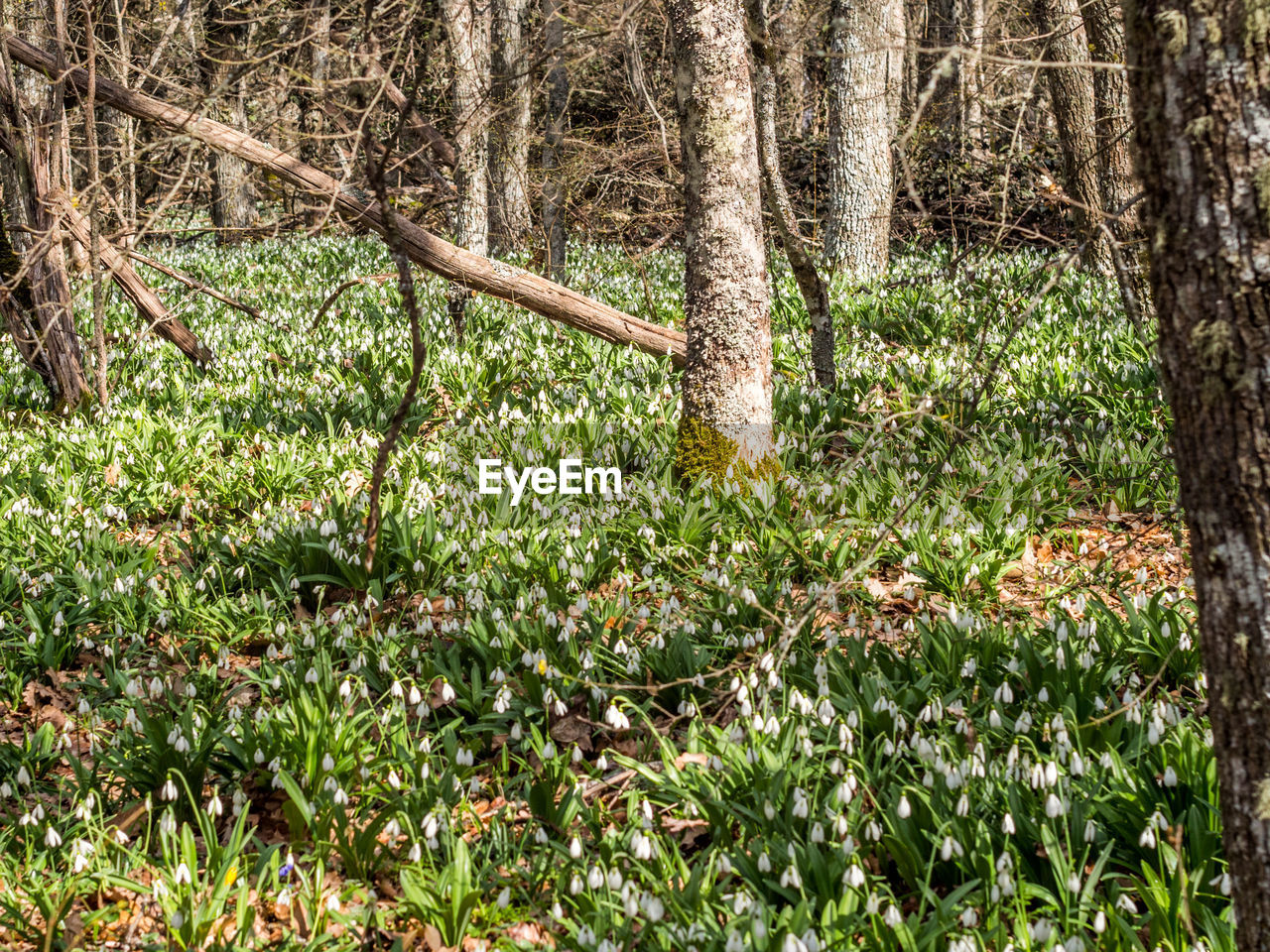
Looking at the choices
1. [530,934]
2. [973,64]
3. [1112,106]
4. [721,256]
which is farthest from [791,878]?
[1112,106]

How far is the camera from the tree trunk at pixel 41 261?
754cm

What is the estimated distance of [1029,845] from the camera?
8.86ft

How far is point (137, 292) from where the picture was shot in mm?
8344

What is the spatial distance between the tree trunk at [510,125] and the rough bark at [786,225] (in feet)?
11.8

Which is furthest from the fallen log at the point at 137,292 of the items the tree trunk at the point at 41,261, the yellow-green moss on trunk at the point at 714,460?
the yellow-green moss on trunk at the point at 714,460

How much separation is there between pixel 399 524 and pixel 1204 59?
4.20 meters

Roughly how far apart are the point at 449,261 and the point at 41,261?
3019mm

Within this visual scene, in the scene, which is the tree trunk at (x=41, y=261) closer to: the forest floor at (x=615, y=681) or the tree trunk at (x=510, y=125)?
the forest floor at (x=615, y=681)

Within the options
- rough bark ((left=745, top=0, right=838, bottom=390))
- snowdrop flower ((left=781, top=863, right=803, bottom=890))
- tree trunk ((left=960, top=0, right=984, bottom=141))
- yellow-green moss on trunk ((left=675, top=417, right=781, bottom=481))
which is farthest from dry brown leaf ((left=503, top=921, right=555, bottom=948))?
rough bark ((left=745, top=0, right=838, bottom=390))

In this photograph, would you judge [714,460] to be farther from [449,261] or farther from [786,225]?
[449,261]

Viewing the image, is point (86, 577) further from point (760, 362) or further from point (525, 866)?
point (760, 362)
